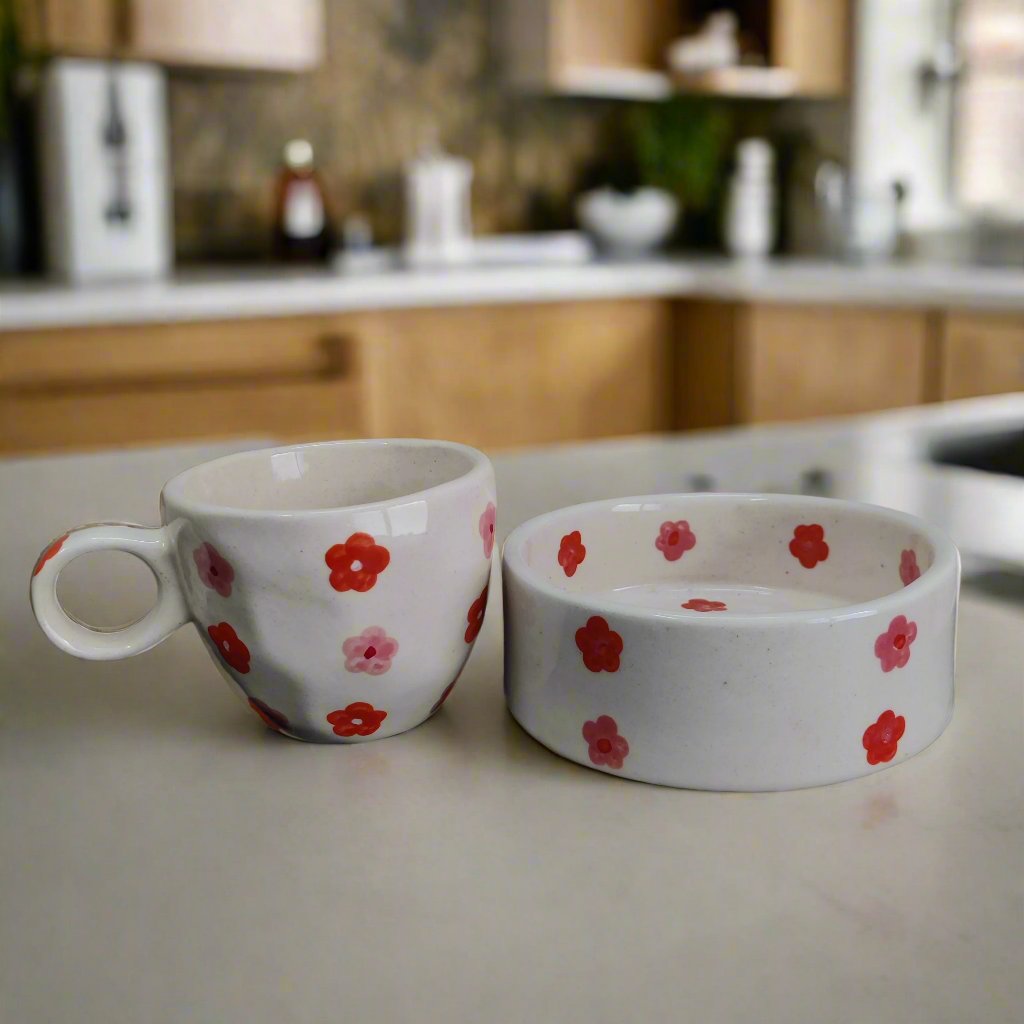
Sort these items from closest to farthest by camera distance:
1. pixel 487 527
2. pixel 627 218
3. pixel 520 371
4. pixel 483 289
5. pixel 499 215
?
1. pixel 487 527
2. pixel 483 289
3. pixel 520 371
4. pixel 627 218
5. pixel 499 215

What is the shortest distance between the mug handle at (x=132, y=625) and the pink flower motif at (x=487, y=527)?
11cm

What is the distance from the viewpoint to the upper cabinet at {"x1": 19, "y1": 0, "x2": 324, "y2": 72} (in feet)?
8.66

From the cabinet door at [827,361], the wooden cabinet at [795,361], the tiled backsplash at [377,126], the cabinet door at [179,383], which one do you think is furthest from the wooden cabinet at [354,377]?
the tiled backsplash at [377,126]

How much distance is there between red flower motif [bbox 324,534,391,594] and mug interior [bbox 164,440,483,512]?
0.09 metres

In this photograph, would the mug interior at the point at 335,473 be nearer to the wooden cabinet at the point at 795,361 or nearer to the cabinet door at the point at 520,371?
the cabinet door at the point at 520,371

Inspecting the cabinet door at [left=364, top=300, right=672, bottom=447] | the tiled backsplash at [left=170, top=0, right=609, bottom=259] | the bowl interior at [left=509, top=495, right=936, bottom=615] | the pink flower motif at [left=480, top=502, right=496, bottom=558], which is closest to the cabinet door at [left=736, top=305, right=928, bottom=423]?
the cabinet door at [left=364, top=300, right=672, bottom=447]

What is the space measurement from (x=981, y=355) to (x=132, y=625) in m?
2.39

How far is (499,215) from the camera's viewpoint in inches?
142

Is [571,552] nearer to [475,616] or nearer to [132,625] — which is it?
[475,616]

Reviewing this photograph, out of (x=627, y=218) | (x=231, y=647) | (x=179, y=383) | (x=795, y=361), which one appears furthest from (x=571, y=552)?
(x=627, y=218)

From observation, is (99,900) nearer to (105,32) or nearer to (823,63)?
(105,32)

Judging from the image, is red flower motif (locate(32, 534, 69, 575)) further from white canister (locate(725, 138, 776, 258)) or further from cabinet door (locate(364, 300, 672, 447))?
white canister (locate(725, 138, 776, 258))

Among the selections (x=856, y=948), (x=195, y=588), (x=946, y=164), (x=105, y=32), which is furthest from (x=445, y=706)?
(x=946, y=164)

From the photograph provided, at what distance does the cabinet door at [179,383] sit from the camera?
249 cm
